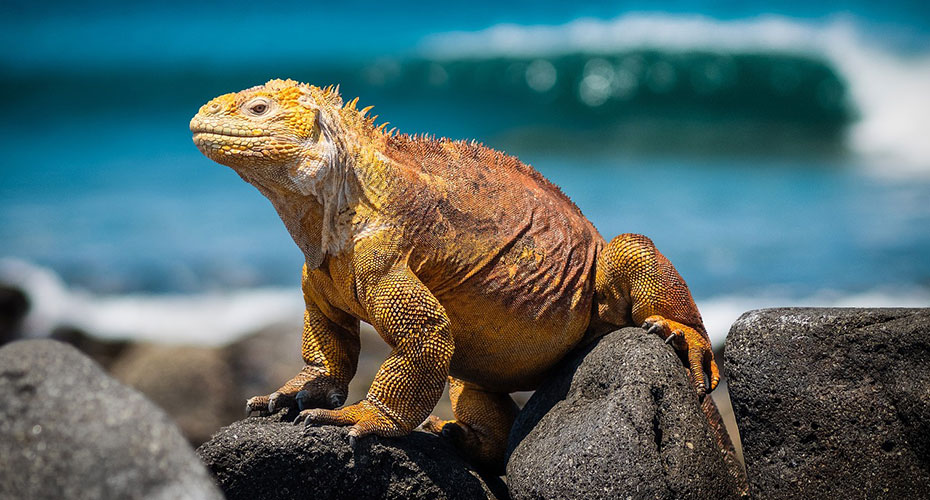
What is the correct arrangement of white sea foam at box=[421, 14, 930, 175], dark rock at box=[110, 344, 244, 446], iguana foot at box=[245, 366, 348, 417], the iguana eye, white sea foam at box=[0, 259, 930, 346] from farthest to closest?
white sea foam at box=[421, 14, 930, 175], white sea foam at box=[0, 259, 930, 346], dark rock at box=[110, 344, 244, 446], iguana foot at box=[245, 366, 348, 417], the iguana eye

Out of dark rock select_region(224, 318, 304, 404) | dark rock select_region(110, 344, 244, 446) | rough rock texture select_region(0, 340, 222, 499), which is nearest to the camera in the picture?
rough rock texture select_region(0, 340, 222, 499)

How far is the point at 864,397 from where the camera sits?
4492 millimetres

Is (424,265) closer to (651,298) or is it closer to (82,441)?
(651,298)

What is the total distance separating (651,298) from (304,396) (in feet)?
6.81

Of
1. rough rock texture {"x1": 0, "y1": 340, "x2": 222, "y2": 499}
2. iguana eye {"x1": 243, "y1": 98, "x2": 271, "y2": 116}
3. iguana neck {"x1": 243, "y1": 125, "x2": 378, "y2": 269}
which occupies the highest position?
iguana eye {"x1": 243, "y1": 98, "x2": 271, "y2": 116}

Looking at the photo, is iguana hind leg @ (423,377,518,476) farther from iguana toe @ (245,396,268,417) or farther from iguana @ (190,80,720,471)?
iguana toe @ (245,396,268,417)

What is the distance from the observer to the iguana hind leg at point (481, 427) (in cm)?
564

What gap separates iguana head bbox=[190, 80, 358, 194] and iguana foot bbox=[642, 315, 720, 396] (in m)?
2.05

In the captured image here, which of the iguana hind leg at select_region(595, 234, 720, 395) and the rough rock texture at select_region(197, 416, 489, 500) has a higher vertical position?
the iguana hind leg at select_region(595, 234, 720, 395)

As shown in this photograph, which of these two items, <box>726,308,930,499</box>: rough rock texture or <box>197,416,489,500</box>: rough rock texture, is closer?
<box>726,308,930,499</box>: rough rock texture

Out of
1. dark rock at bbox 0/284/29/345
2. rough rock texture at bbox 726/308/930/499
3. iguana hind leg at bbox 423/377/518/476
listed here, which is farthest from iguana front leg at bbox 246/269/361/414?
dark rock at bbox 0/284/29/345

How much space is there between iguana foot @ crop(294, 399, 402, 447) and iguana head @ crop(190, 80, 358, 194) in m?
1.18

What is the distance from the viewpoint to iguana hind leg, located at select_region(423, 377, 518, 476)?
5.64 meters

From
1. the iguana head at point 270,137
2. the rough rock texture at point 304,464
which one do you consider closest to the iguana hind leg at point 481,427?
the rough rock texture at point 304,464
